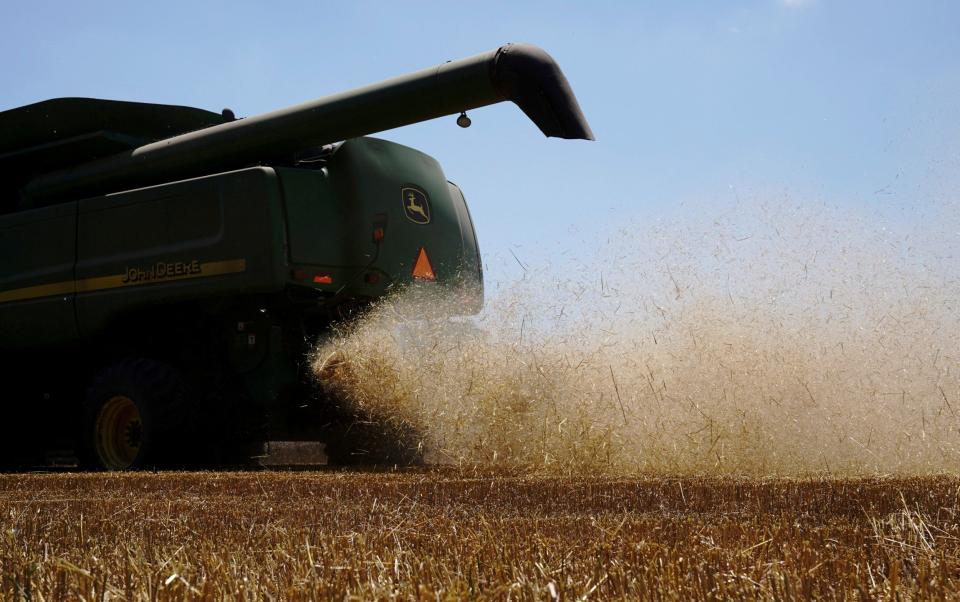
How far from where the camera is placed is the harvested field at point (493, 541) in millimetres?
2121

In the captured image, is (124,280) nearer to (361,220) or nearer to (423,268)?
(361,220)

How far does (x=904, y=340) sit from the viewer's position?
627 centimetres

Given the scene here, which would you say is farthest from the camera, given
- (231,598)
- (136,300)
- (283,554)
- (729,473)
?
(136,300)

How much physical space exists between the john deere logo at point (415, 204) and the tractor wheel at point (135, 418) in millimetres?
1953

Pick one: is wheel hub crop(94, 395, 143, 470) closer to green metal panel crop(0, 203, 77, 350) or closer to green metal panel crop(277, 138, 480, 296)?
green metal panel crop(0, 203, 77, 350)

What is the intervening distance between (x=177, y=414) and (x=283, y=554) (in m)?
4.66

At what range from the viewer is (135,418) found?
7.38 meters

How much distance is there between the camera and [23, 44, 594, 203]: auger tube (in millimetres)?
6285

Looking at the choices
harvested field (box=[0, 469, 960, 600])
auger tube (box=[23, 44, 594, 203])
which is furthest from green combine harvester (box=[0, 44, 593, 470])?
harvested field (box=[0, 469, 960, 600])

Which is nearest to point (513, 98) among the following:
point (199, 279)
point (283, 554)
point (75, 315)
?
point (199, 279)

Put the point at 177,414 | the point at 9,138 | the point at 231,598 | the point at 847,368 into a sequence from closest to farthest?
1. the point at 231,598
2. the point at 847,368
3. the point at 177,414
4. the point at 9,138

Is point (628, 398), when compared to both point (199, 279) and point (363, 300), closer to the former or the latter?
point (363, 300)

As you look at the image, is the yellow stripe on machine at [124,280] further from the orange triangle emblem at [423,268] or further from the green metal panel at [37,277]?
the orange triangle emblem at [423,268]

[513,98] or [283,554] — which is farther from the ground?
[513,98]
